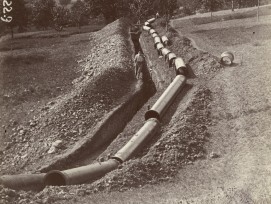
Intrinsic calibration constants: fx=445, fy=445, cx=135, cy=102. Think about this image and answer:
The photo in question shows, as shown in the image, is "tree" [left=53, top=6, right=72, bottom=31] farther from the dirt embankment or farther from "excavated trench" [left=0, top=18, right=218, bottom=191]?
the dirt embankment

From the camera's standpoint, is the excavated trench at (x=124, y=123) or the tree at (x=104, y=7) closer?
the excavated trench at (x=124, y=123)

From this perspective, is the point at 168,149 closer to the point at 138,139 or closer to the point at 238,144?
the point at 138,139

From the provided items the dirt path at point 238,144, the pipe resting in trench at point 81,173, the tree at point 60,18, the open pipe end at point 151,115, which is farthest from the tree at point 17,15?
the pipe resting in trench at point 81,173

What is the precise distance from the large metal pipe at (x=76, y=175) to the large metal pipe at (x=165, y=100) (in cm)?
423

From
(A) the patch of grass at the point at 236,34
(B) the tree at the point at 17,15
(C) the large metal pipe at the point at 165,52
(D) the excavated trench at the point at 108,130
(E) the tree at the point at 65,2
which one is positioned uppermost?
(B) the tree at the point at 17,15

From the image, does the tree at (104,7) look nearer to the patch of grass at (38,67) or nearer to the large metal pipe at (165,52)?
the patch of grass at (38,67)

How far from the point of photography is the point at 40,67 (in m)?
30.3

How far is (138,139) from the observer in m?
15.9

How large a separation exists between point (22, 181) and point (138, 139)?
4433 millimetres

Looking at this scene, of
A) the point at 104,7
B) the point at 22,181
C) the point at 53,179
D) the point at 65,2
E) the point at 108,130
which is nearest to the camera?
the point at 22,181

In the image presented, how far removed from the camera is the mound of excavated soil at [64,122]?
17.0 meters

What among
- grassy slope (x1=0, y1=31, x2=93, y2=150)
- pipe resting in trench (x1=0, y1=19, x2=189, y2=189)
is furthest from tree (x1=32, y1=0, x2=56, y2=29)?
pipe resting in trench (x1=0, y1=19, x2=189, y2=189)

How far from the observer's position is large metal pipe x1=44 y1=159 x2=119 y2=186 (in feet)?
43.7

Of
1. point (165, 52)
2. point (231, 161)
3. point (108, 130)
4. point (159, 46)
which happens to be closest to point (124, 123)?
point (108, 130)
